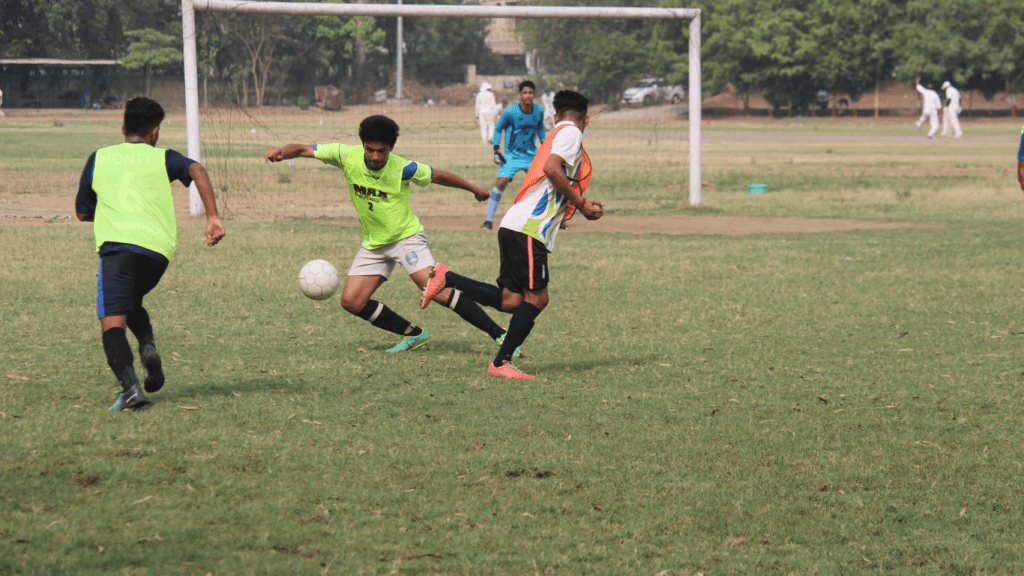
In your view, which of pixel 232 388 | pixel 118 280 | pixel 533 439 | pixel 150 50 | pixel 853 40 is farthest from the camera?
pixel 853 40

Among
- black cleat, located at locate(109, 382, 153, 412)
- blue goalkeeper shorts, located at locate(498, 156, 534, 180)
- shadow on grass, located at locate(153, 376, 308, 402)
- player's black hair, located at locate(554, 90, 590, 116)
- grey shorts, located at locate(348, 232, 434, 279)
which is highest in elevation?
player's black hair, located at locate(554, 90, 590, 116)

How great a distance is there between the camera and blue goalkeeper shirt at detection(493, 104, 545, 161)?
43.6 feet

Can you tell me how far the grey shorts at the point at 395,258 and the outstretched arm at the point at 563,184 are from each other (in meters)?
1.20

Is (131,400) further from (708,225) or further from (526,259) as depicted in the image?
(708,225)

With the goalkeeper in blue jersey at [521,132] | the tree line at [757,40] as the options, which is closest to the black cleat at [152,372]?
the goalkeeper in blue jersey at [521,132]

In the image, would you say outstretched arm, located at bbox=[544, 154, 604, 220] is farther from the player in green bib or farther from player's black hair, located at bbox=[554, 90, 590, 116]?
the player in green bib

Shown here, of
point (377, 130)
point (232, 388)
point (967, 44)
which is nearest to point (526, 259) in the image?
point (377, 130)

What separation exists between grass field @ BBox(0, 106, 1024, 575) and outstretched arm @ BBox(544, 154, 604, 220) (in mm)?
1063

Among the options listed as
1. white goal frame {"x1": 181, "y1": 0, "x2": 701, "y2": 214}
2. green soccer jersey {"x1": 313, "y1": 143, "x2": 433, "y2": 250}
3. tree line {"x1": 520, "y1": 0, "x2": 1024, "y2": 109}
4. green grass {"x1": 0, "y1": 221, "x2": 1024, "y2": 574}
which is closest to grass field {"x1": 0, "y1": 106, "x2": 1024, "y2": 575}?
green grass {"x1": 0, "y1": 221, "x2": 1024, "y2": 574}

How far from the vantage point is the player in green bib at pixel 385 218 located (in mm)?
6410

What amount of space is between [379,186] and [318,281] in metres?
0.81

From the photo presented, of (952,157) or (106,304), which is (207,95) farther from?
(952,157)

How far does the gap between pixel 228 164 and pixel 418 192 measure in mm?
3761

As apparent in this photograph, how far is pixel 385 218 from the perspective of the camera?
262 inches
